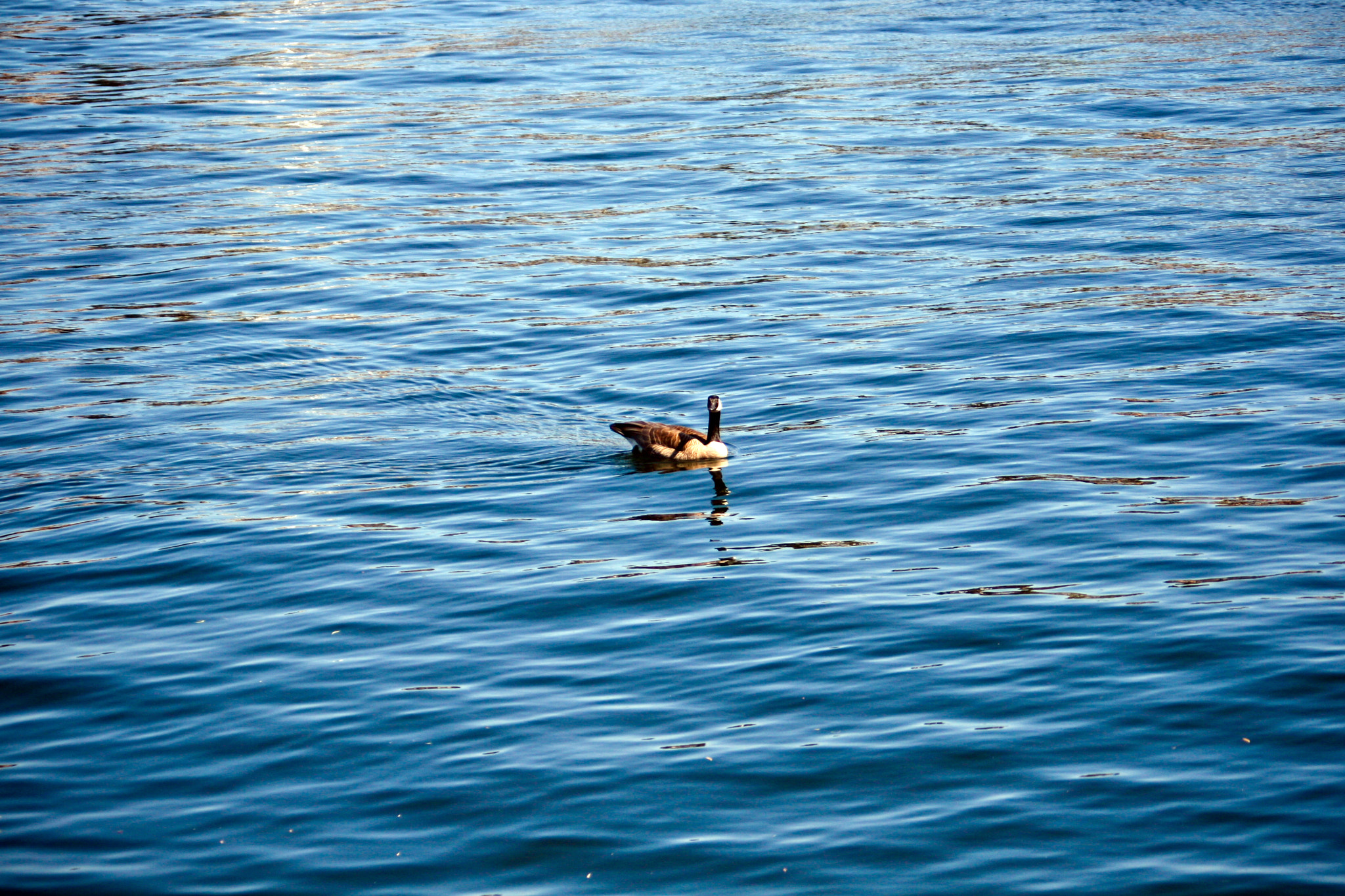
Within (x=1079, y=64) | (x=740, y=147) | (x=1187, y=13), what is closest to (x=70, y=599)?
(x=740, y=147)

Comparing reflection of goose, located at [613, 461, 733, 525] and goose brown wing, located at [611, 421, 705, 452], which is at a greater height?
goose brown wing, located at [611, 421, 705, 452]

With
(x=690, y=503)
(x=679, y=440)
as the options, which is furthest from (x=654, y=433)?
(x=690, y=503)

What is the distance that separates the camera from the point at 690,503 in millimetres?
→ 14562

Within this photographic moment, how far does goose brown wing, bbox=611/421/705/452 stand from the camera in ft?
49.5

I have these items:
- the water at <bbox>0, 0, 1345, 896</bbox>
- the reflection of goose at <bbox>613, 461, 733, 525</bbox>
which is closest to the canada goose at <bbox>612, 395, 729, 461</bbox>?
the reflection of goose at <bbox>613, 461, 733, 525</bbox>

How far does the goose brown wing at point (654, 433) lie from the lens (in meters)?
15.1

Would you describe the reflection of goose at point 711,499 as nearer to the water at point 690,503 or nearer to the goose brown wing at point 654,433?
the water at point 690,503

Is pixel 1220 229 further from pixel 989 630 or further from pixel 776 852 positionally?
pixel 776 852

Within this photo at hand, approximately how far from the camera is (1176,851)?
8.32m

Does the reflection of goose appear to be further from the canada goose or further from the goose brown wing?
the goose brown wing

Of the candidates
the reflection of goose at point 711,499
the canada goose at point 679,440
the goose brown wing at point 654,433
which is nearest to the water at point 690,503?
the reflection of goose at point 711,499

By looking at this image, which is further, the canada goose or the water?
the canada goose

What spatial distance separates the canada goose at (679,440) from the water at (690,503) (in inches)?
10.9

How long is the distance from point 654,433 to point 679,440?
341 millimetres
